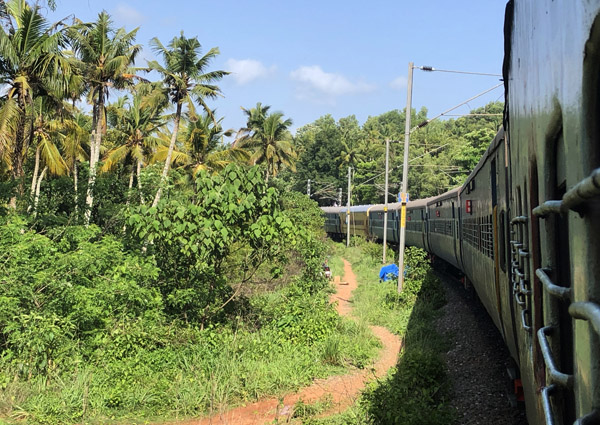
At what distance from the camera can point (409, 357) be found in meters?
8.91

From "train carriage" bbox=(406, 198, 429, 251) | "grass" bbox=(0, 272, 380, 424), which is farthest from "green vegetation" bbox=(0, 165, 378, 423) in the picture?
"train carriage" bbox=(406, 198, 429, 251)

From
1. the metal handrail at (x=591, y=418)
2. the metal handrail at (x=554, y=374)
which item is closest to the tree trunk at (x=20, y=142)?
the metal handrail at (x=554, y=374)

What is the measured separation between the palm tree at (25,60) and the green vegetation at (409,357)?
10710 millimetres

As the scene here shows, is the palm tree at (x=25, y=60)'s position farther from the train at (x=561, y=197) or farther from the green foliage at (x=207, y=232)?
the train at (x=561, y=197)

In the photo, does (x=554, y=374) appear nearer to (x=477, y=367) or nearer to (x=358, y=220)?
(x=477, y=367)

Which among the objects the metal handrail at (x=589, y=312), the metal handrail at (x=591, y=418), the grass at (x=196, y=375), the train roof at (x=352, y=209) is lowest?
the grass at (x=196, y=375)

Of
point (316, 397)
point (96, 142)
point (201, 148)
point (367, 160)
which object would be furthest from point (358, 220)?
point (367, 160)

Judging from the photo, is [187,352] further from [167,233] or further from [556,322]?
[556,322]

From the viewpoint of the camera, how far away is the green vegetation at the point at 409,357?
690cm

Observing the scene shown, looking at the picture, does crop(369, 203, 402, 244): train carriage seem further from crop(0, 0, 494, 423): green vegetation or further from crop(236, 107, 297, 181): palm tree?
crop(0, 0, 494, 423): green vegetation

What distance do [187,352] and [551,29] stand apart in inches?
353

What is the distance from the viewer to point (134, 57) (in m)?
21.4

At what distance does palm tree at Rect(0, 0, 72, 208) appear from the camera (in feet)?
47.6

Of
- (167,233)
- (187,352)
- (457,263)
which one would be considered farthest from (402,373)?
(457,263)
